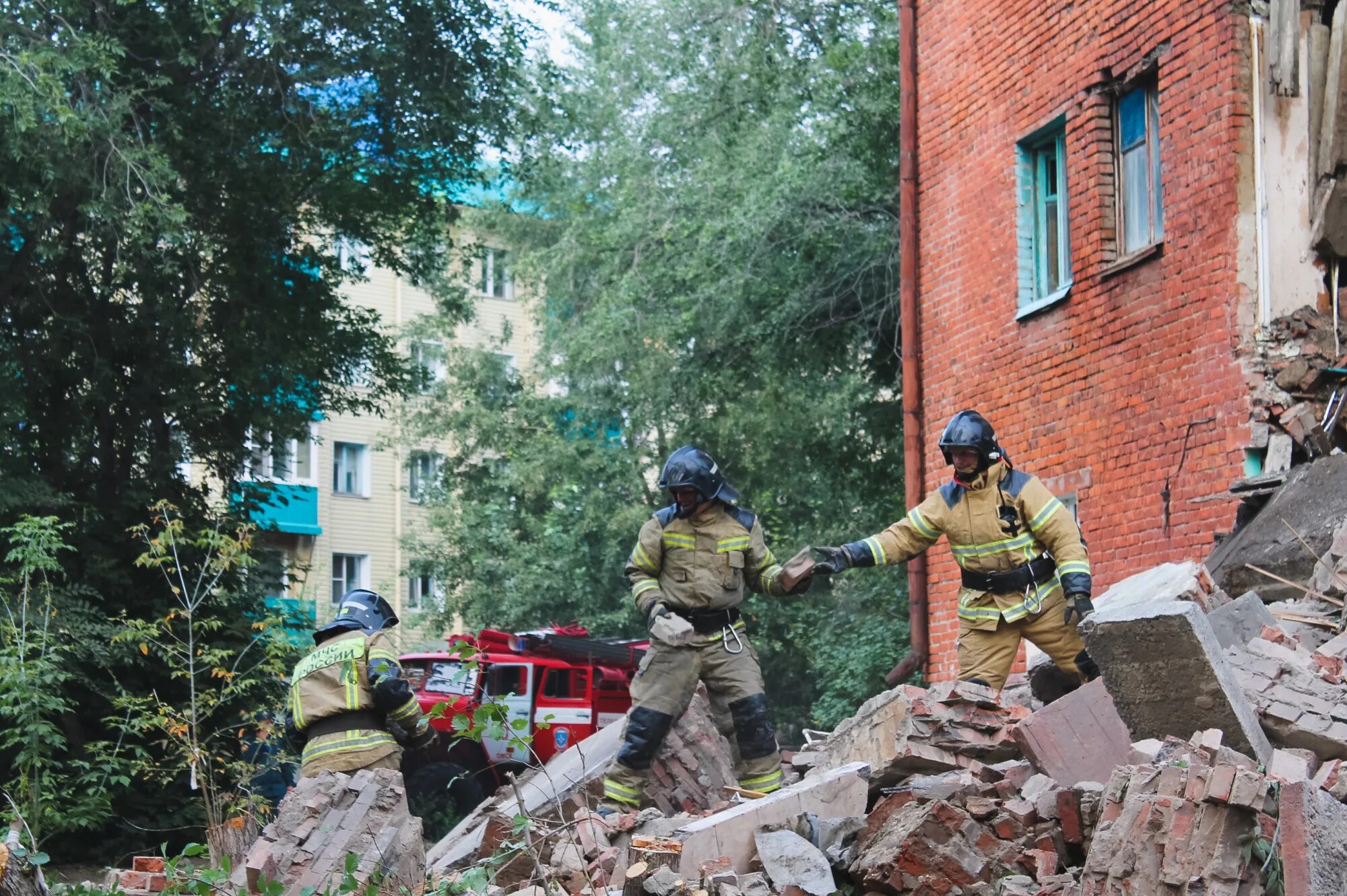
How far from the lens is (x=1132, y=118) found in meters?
11.0

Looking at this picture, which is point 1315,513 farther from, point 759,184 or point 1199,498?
point 759,184

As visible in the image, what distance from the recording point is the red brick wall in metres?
9.77

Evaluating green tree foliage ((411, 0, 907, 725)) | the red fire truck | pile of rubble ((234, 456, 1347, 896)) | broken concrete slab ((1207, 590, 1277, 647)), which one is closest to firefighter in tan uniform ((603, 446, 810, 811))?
pile of rubble ((234, 456, 1347, 896))

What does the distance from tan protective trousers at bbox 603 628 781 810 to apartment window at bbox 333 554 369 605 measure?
26.7 metres

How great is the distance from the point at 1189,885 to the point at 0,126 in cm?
1010

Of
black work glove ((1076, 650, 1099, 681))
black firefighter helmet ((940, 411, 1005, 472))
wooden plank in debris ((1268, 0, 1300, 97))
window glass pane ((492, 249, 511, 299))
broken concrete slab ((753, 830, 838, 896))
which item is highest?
window glass pane ((492, 249, 511, 299))

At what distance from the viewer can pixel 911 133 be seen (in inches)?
538

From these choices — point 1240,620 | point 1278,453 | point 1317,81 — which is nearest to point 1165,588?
point 1240,620

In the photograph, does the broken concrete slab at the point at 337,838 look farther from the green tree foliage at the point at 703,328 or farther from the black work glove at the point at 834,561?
the green tree foliage at the point at 703,328

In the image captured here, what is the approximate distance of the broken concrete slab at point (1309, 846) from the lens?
14.2 feet

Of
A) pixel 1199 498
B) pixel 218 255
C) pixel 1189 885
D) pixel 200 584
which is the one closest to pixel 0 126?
pixel 218 255

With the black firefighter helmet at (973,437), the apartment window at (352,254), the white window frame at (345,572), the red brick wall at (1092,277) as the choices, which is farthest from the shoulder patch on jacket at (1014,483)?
the white window frame at (345,572)

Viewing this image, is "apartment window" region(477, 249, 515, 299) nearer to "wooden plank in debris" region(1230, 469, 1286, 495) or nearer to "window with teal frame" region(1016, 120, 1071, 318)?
"window with teal frame" region(1016, 120, 1071, 318)

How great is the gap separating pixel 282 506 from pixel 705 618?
11.2 meters
